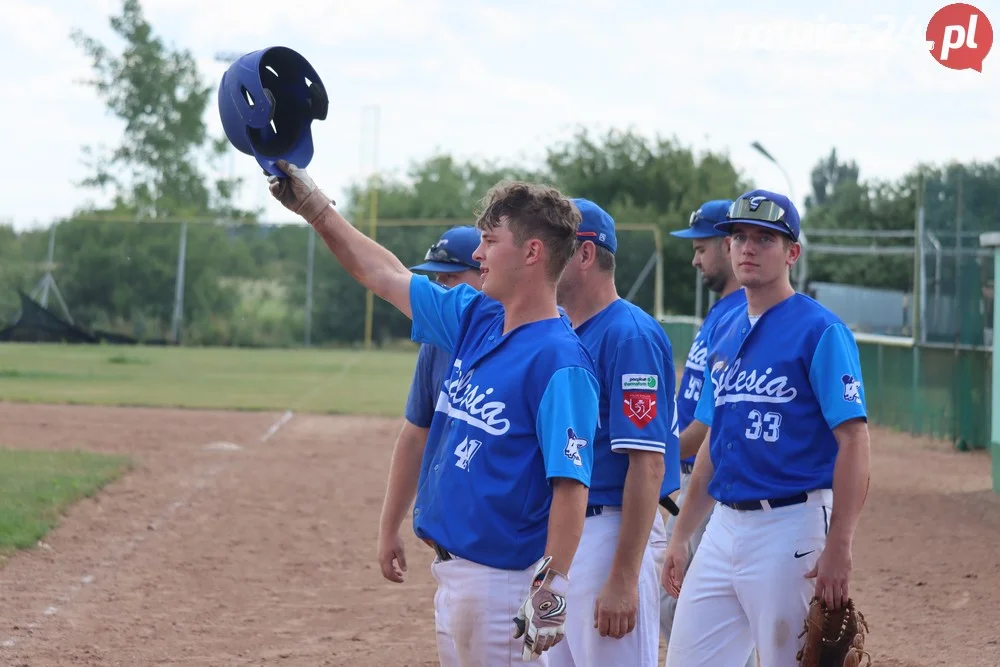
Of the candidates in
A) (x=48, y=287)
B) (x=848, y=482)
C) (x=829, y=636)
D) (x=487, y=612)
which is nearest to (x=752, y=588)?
(x=829, y=636)

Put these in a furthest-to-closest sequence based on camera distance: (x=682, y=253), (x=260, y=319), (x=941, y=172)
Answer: (x=682, y=253), (x=260, y=319), (x=941, y=172)

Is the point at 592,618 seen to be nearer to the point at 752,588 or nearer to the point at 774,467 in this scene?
the point at 752,588

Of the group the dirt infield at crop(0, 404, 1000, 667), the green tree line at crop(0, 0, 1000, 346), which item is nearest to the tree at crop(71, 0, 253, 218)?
the green tree line at crop(0, 0, 1000, 346)

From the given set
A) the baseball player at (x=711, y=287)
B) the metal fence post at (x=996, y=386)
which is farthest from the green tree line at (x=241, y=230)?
the baseball player at (x=711, y=287)

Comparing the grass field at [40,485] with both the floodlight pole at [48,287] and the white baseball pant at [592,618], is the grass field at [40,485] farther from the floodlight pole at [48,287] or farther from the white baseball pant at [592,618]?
the floodlight pole at [48,287]

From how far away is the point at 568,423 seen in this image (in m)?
2.95

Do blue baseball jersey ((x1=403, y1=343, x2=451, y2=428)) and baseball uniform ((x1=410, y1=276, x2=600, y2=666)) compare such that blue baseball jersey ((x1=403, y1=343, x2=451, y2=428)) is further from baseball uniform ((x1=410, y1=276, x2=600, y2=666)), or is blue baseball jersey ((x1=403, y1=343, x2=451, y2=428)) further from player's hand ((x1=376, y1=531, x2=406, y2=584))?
baseball uniform ((x1=410, y1=276, x2=600, y2=666))

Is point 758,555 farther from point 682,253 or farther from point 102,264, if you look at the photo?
point 682,253

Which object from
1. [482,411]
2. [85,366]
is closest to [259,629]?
[482,411]

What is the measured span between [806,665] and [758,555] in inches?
14.4

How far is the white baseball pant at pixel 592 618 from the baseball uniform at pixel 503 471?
0.56m

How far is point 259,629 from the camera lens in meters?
6.34

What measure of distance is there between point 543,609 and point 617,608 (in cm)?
70

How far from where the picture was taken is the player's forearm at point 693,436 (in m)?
5.08
